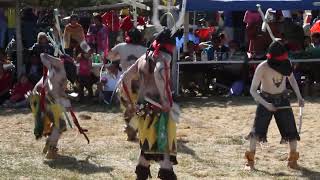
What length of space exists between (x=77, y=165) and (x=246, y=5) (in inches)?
256

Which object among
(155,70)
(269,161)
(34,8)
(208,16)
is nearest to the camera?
(155,70)

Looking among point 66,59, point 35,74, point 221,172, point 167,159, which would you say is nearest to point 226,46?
point 35,74

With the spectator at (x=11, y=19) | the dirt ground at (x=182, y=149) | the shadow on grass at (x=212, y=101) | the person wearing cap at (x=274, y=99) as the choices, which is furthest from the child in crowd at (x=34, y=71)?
the person wearing cap at (x=274, y=99)

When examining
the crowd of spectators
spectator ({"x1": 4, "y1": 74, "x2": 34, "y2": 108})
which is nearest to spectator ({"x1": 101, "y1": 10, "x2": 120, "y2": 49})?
the crowd of spectators

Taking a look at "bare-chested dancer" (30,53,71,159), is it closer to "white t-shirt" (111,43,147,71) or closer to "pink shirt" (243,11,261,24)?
"white t-shirt" (111,43,147,71)

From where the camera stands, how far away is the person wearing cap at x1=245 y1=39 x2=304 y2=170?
7.17m

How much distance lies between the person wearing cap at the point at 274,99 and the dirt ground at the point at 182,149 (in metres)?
0.36

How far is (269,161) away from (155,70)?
2.56m

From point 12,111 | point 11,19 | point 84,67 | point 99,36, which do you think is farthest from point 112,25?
point 12,111

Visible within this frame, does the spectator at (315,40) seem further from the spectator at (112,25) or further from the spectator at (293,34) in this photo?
the spectator at (112,25)

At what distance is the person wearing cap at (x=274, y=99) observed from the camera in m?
7.17

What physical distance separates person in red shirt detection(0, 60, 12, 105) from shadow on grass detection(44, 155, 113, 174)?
5.09 meters

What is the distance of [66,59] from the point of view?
27.9ft

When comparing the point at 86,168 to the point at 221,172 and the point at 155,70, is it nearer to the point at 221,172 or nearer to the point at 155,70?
the point at 221,172
